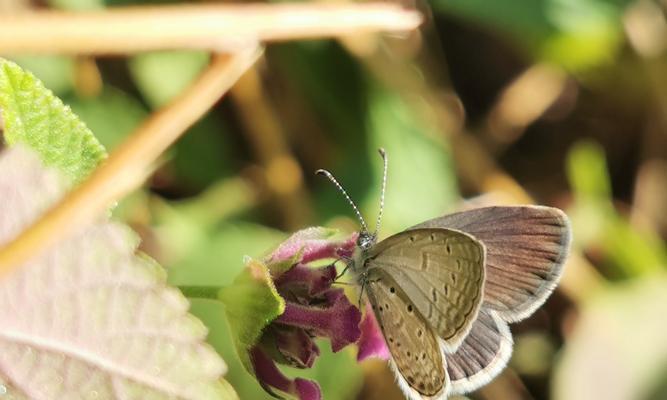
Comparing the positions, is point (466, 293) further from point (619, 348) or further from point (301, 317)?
point (619, 348)

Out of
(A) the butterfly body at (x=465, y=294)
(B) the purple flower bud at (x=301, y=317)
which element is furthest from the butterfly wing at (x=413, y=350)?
(B) the purple flower bud at (x=301, y=317)

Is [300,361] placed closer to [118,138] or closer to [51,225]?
[51,225]

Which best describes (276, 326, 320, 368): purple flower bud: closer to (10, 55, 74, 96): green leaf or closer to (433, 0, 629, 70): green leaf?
(10, 55, 74, 96): green leaf

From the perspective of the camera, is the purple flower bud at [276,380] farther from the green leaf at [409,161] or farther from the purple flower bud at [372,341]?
the green leaf at [409,161]

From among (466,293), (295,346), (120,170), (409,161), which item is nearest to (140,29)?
(120,170)

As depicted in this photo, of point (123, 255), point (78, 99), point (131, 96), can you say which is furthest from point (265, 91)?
point (123, 255)

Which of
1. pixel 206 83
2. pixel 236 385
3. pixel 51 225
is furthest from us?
pixel 236 385
